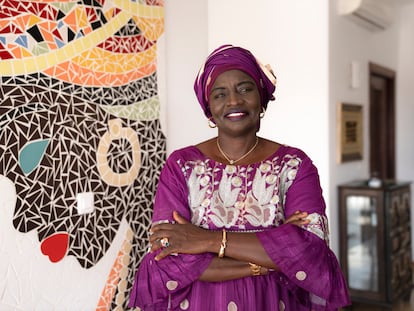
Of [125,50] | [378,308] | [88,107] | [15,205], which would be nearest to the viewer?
[15,205]

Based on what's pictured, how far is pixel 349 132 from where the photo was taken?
3709mm

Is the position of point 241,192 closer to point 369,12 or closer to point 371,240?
point 371,240

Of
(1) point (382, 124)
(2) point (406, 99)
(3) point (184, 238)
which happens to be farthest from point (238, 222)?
(2) point (406, 99)

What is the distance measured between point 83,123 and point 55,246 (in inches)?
23.4

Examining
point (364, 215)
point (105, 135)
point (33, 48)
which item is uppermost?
point (33, 48)

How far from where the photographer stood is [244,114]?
141cm

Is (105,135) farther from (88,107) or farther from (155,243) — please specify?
(155,243)

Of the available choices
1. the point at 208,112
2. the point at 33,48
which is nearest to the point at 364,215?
the point at 208,112

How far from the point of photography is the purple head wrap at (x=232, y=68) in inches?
56.0

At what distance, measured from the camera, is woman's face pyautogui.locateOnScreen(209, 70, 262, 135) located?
1.41 m

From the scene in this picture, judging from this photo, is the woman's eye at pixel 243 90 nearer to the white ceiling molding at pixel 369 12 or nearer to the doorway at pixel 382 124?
the white ceiling molding at pixel 369 12

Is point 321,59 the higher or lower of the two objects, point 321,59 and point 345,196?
the higher

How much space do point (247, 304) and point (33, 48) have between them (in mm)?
1413

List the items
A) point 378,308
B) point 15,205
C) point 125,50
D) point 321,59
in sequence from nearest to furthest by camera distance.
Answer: point 15,205
point 125,50
point 321,59
point 378,308
